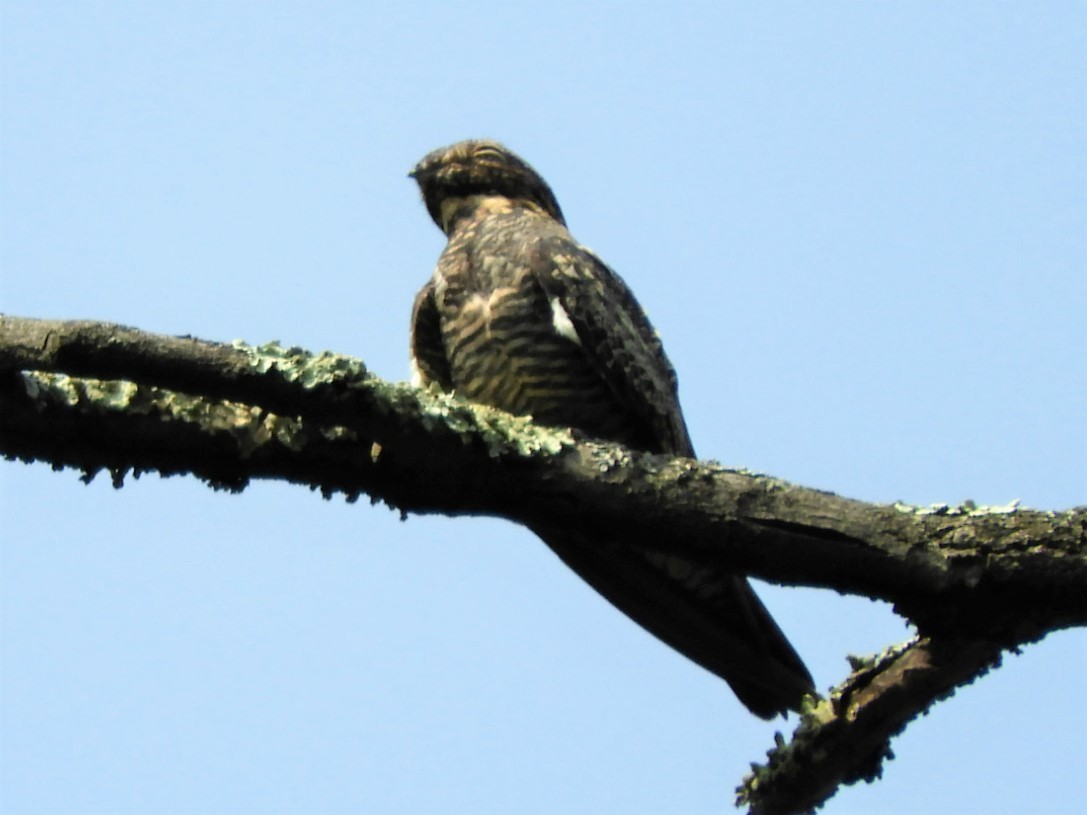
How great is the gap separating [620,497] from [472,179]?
11.0 feet

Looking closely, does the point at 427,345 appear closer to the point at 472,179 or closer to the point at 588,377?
the point at 588,377

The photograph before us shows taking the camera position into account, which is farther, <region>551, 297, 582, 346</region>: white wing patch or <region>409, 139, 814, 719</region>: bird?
<region>551, 297, 582, 346</region>: white wing patch

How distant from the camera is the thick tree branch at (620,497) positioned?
10.7 ft

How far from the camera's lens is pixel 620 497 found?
358 centimetres

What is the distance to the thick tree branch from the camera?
327 centimetres

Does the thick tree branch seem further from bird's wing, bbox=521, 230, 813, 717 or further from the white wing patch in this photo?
the white wing patch

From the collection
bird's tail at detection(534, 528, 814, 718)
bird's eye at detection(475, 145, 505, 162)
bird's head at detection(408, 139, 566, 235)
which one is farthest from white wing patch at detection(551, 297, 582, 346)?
bird's eye at detection(475, 145, 505, 162)

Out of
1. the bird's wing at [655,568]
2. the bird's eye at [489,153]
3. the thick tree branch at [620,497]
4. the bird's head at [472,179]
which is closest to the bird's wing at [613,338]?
the bird's wing at [655,568]

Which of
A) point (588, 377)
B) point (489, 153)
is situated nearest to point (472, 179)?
point (489, 153)

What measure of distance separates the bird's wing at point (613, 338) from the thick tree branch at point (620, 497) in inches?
59.5

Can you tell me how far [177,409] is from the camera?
10.9 feet

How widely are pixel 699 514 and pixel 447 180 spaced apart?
3446 mm

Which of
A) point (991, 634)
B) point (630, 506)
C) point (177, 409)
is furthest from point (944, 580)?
point (177, 409)

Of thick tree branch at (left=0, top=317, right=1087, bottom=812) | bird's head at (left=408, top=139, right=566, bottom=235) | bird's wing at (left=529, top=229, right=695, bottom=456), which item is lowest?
thick tree branch at (left=0, top=317, right=1087, bottom=812)
